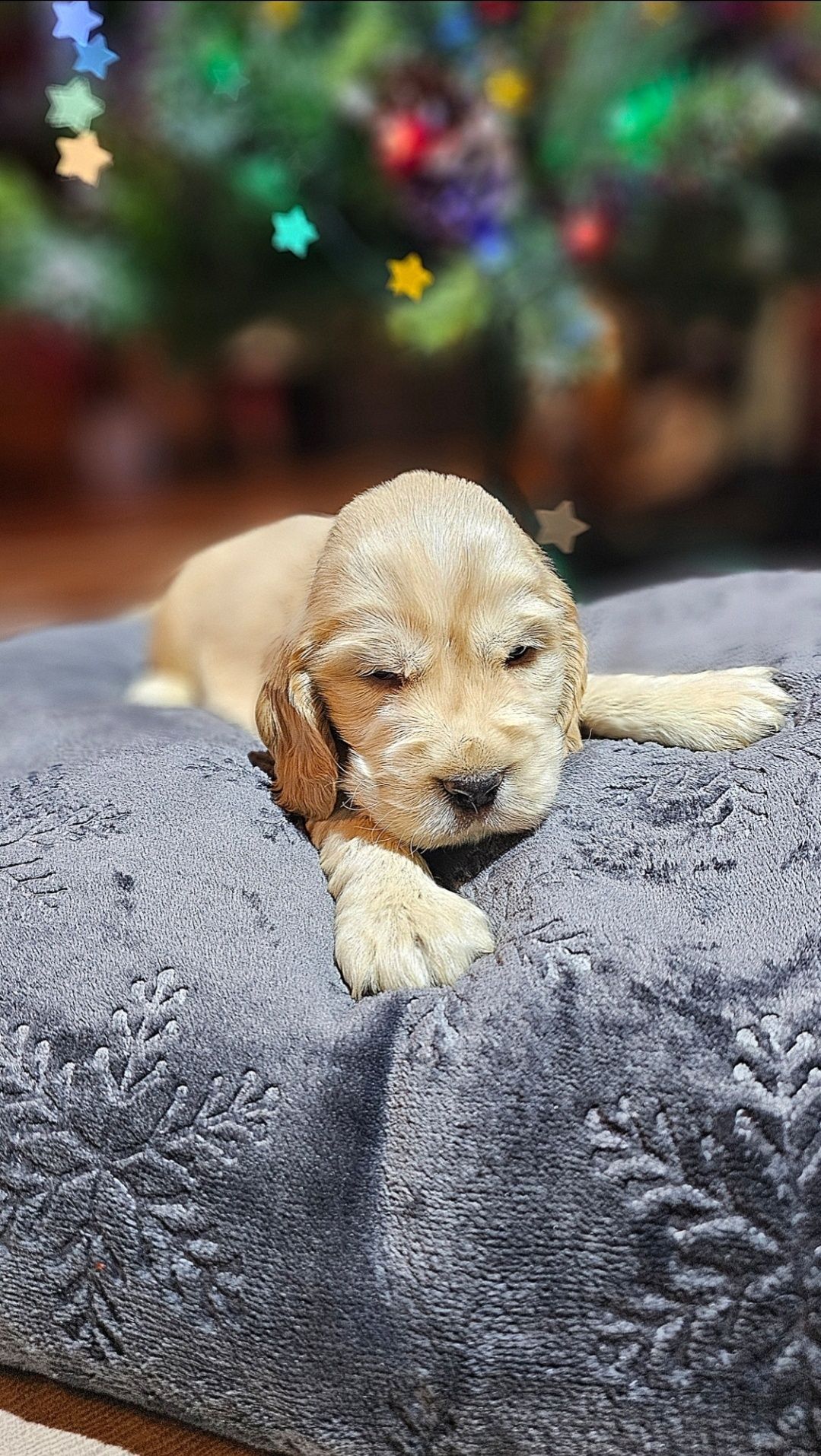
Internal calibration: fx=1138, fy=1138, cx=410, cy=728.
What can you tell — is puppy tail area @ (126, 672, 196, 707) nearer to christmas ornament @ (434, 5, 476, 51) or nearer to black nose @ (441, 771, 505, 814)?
black nose @ (441, 771, 505, 814)

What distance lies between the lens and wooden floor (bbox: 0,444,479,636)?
3.81 meters

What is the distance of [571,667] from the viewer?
1200mm

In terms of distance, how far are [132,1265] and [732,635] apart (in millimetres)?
992

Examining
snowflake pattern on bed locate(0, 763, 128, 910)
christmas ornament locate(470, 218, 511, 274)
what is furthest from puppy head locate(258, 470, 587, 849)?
christmas ornament locate(470, 218, 511, 274)

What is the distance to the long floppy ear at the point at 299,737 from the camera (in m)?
1.19

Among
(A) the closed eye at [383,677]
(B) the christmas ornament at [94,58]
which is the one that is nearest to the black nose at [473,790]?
(A) the closed eye at [383,677]

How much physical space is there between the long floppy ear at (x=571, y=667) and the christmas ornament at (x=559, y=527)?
6cm

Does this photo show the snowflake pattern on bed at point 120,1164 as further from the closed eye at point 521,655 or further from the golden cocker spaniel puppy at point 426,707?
the closed eye at point 521,655

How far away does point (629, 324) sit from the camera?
3.62 meters

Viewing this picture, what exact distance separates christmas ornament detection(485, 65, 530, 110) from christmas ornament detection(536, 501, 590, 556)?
1453 millimetres

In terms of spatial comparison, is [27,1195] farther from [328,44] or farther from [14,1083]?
[328,44]

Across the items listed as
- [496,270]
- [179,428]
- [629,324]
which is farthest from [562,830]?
[179,428]

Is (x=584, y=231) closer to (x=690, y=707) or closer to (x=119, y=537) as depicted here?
(x=690, y=707)

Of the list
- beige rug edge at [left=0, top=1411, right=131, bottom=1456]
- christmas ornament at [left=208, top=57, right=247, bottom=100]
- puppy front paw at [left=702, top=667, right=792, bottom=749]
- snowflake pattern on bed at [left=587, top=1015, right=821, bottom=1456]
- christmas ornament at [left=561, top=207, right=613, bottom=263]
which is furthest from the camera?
christmas ornament at [left=561, top=207, right=613, bottom=263]
